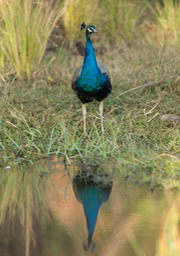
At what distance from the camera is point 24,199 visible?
6363 millimetres

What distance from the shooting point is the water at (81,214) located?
529 cm

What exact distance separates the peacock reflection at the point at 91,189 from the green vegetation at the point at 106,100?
190mm

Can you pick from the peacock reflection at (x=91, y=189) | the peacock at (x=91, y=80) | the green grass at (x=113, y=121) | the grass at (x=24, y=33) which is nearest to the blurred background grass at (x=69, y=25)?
the grass at (x=24, y=33)

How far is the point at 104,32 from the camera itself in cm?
1196

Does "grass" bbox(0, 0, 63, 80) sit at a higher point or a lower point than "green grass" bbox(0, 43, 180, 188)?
higher

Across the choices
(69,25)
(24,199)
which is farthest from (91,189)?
(69,25)

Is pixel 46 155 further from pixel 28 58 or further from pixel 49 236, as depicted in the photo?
pixel 28 58

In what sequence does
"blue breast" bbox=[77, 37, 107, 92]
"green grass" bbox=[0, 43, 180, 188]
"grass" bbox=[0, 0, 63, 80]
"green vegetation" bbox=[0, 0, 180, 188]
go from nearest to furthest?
"green grass" bbox=[0, 43, 180, 188]
"green vegetation" bbox=[0, 0, 180, 188]
"blue breast" bbox=[77, 37, 107, 92]
"grass" bbox=[0, 0, 63, 80]

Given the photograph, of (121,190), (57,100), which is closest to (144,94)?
(57,100)

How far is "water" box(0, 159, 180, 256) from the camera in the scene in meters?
5.29

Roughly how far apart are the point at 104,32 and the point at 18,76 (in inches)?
102

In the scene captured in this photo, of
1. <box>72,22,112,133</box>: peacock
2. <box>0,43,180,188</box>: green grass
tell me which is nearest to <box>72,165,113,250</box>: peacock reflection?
<box>0,43,180,188</box>: green grass

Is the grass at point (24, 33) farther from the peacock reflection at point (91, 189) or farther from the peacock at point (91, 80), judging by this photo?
the peacock reflection at point (91, 189)

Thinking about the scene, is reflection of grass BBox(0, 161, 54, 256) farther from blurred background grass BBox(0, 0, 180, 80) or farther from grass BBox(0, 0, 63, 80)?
blurred background grass BBox(0, 0, 180, 80)
